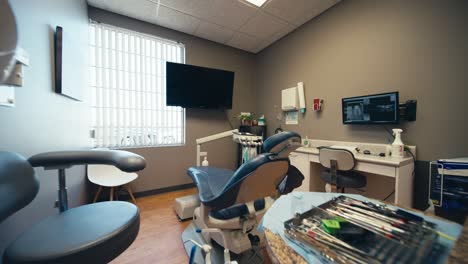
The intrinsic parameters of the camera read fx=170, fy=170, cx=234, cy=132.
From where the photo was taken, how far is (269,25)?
266 centimetres

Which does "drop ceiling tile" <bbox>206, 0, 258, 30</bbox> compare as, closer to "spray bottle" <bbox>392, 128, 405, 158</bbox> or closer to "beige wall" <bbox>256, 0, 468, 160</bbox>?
"beige wall" <bbox>256, 0, 468, 160</bbox>

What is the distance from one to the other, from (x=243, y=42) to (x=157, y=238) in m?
3.23

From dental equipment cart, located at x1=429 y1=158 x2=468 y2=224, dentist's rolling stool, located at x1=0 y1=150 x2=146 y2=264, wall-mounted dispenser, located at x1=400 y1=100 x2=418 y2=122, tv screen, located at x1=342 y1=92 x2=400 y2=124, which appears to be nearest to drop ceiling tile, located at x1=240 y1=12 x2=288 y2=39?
tv screen, located at x1=342 y1=92 x2=400 y2=124

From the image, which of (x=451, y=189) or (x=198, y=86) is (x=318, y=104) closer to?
(x=451, y=189)

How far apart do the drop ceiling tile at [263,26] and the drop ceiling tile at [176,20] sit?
2.57ft

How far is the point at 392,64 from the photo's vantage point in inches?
72.4

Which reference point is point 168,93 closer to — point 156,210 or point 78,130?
point 78,130

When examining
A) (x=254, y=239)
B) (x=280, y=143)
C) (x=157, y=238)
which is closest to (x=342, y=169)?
(x=254, y=239)

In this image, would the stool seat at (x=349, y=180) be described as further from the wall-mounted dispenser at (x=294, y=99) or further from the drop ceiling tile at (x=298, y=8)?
the drop ceiling tile at (x=298, y=8)

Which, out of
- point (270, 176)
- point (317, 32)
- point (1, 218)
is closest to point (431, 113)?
point (317, 32)

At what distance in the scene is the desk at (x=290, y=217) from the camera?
1.41 ft

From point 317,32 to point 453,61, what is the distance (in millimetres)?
1486

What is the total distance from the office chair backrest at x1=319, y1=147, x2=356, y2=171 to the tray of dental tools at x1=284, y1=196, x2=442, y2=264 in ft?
3.96

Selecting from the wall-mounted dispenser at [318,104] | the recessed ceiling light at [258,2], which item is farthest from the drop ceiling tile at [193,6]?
the wall-mounted dispenser at [318,104]
